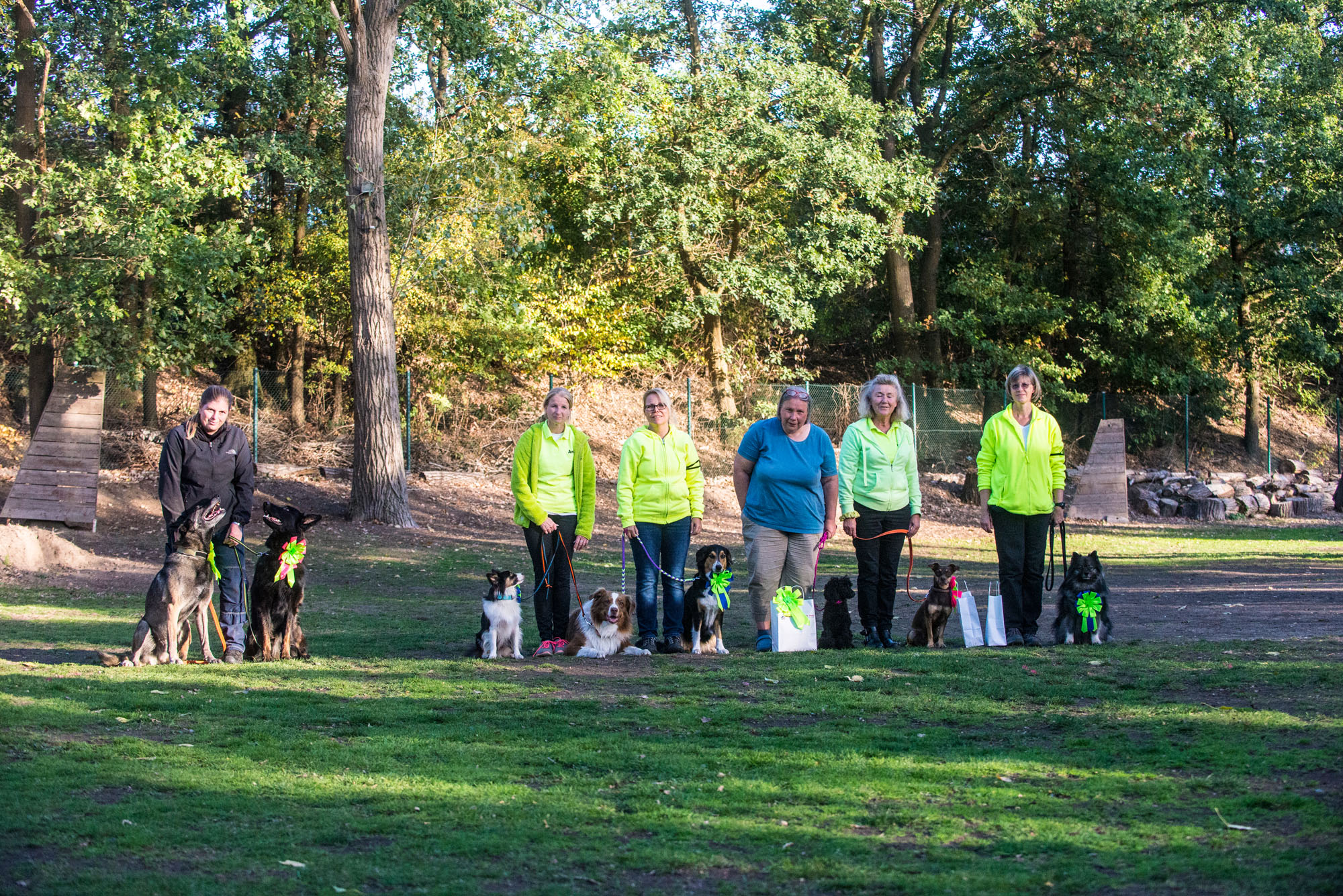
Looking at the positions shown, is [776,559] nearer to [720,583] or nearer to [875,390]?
[720,583]

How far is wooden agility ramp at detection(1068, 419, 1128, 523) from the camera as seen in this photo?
21.6 m

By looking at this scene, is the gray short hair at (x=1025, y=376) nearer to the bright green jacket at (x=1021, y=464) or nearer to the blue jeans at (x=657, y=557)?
the bright green jacket at (x=1021, y=464)

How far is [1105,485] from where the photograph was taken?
2170 cm

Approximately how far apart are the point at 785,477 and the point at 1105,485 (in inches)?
620

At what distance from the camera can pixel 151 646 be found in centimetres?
721

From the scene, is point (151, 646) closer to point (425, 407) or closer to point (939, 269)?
point (425, 407)

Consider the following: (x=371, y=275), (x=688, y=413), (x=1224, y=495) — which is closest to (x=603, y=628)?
(x=371, y=275)

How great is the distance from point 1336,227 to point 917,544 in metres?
14.8

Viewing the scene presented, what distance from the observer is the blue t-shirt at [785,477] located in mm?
7789

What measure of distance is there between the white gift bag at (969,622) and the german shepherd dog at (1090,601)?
0.59 meters

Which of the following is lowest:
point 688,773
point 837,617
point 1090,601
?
point 688,773

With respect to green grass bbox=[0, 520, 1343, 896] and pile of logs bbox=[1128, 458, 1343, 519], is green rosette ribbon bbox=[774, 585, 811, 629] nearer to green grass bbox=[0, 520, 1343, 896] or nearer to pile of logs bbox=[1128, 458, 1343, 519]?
green grass bbox=[0, 520, 1343, 896]

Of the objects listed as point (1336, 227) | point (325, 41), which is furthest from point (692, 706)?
point (1336, 227)

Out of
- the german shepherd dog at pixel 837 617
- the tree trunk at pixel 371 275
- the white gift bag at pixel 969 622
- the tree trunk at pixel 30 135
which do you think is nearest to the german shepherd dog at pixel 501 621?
the german shepherd dog at pixel 837 617
